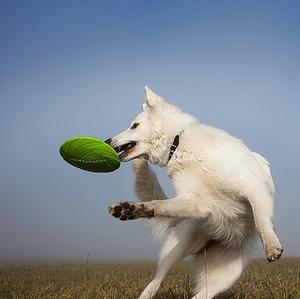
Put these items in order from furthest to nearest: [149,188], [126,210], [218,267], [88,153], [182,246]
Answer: [149,188] → [182,246] → [218,267] → [88,153] → [126,210]

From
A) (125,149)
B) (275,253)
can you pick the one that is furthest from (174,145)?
(275,253)

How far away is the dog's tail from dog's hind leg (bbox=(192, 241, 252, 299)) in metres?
0.67

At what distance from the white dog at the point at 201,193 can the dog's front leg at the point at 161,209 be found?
0.4 inches

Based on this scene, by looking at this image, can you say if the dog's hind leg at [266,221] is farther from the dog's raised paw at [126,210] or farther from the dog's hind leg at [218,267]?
the dog's raised paw at [126,210]

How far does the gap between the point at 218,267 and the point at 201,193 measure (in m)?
1.17

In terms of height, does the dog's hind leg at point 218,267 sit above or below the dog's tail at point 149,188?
below

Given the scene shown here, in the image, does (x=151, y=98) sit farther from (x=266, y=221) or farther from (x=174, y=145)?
(x=266, y=221)

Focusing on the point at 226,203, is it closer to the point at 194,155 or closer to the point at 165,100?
the point at 194,155

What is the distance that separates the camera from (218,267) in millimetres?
6211

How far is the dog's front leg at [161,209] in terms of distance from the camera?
473 centimetres

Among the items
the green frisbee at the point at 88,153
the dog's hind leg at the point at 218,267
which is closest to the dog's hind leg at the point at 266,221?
the dog's hind leg at the point at 218,267

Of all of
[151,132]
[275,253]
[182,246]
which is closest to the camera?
[275,253]

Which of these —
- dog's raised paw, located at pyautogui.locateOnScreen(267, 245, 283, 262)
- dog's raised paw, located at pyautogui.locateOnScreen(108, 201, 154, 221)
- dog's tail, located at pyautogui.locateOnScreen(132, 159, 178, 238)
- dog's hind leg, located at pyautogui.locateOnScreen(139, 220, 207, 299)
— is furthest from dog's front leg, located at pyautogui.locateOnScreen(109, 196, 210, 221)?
dog's tail, located at pyautogui.locateOnScreen(132, 159, 178, 238)

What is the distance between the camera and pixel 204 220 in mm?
6125
